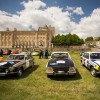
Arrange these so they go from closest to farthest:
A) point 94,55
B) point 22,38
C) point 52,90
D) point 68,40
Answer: point 52,90 < point 94,55 < point 68,40 < point 22,38

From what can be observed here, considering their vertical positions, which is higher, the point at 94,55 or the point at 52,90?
the point at 94,55

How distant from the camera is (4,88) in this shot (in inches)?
332

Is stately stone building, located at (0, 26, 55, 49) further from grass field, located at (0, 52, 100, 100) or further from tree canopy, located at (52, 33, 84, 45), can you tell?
grass field, located at (0, 52, 100, 100)

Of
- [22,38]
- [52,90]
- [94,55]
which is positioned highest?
[22,38]

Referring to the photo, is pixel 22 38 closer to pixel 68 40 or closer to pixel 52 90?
pixel 68 40

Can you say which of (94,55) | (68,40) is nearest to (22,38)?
(68,40)

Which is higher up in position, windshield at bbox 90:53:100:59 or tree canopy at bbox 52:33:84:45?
tree canopy at bbox 52:33:84:45

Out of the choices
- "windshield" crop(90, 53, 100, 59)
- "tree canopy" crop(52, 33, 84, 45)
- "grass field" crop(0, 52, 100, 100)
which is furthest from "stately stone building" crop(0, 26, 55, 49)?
"grass field" crop(0, 52, 100, 100)

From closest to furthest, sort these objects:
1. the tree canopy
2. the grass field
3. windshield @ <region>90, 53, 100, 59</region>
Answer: the grass field → windshield @ <region>90, 53, 100, 59</region> → the tree canopy

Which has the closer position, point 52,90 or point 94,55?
point 52,90

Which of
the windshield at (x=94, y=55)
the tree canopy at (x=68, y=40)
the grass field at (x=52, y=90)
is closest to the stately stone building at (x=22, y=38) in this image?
the tree canopy at (x=68, y=40)

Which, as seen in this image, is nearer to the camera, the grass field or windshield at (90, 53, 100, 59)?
the grass field

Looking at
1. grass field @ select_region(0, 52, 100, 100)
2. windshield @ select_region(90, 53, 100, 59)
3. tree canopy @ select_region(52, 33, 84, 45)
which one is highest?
tree canopy @ select_region(52, 33, 84, 45)

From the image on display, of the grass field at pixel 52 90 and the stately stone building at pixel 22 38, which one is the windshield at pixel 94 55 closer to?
the grass field at pixel 52 90
